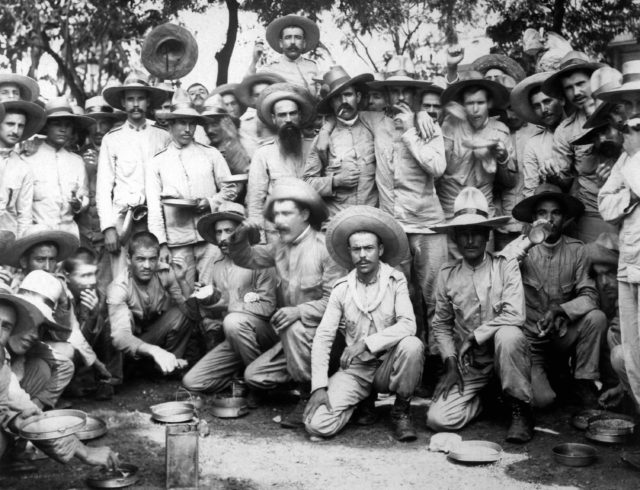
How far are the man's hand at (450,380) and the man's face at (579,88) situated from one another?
2766mm

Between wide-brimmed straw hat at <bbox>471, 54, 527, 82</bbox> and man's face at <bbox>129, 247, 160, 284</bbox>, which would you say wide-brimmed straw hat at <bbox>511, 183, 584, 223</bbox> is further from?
man's face at <bbox>129, 247, 160, 284</bbox>

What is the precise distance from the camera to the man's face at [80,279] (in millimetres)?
7504

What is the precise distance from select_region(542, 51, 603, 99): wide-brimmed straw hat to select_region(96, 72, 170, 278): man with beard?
3977mm

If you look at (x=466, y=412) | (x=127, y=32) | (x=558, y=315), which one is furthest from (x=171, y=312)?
(x=127, y=32)

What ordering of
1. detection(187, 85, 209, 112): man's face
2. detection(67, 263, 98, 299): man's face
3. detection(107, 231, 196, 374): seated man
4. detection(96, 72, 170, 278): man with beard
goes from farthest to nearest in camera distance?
detection(187, 85, 209, 112): man's face → detection(96, 72, 170, 278): man with beard → detection(107, 231, 196, 374): seated man → detection(67, 263, 98, 299): man's face

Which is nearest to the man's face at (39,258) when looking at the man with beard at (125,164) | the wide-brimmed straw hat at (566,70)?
the man with beard at (125,164)

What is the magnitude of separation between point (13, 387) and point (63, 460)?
2.46ft

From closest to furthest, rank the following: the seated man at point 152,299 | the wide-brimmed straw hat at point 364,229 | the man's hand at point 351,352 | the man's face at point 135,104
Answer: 1. the man's hand at point 351,352
2. the wide-brimmed straw hat at point 364,229
3. the seated man at point 152,299
4. the man's face at point 135,104

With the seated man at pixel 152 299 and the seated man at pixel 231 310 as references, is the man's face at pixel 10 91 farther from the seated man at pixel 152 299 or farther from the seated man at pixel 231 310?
the seated man at pixel 231 310

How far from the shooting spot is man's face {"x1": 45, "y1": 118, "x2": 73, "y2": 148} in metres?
8.34

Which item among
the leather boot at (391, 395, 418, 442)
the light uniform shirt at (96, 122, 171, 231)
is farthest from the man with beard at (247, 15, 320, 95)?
the leather boot at (391, 395, 418, 442)

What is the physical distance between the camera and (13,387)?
5.39 metres

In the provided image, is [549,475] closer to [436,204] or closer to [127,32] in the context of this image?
[436,204]

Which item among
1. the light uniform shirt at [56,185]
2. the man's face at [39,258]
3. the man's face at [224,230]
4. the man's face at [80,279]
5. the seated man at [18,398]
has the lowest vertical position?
the seated man at [18,398]
